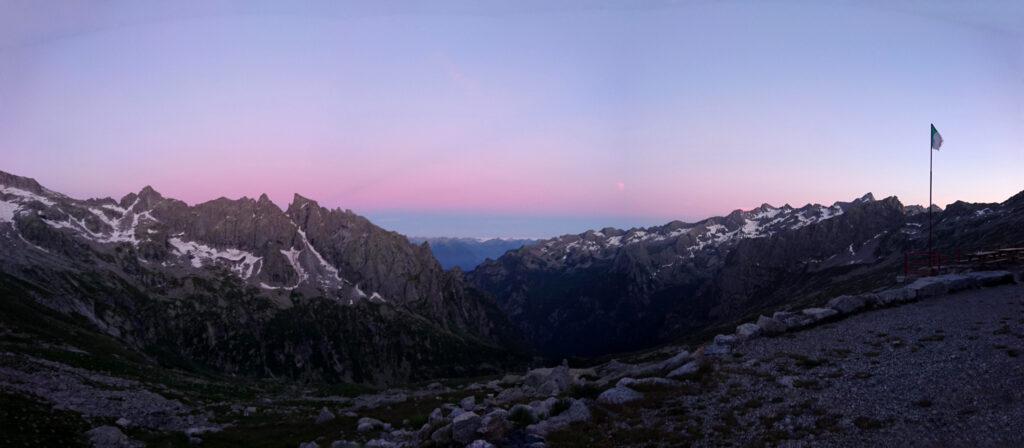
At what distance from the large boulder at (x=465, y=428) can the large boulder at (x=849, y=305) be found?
34.2m

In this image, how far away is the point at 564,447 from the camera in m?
25.2

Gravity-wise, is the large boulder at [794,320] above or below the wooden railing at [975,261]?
below

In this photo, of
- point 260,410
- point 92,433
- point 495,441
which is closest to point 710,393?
point 495,441

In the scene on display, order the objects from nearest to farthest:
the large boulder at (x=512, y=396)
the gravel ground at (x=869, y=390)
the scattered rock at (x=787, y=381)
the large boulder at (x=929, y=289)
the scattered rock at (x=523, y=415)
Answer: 1. the gravel ground at (x=869, y=390)
2. the scattered rock at (x=523, y=415)
3. the scattered rock at (x=787, y=381)
4. the large boulder at (x=512, y=396)
5. the large boulder at (x=929, y=289)

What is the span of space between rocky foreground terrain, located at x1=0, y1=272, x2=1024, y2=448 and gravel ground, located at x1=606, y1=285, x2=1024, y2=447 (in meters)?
0.08

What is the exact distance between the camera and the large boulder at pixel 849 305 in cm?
4837

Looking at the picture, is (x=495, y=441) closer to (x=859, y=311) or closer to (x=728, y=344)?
(x=728, y=344)

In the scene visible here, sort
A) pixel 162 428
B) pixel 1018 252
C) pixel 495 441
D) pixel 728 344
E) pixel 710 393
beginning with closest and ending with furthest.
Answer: pixel 495 441 → pixel 710 393 → pixel 728 344 → pixel 162 428 → pixel 1018 252

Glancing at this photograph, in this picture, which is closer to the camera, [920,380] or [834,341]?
[920,380]

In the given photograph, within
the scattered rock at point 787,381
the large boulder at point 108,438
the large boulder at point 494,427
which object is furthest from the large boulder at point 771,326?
the large boulder at point 108,438

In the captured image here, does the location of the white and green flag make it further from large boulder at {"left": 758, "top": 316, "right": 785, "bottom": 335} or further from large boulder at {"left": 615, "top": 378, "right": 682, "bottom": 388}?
large boulder at {"left": 615, "top": 378, "right": 682, "bottom": 388}

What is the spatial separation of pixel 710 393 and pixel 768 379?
11.6ft

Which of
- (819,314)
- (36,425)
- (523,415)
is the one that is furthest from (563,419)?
(36,425)

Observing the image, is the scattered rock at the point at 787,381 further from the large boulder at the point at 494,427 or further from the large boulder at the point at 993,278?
the large boulder at the point at 993,278
